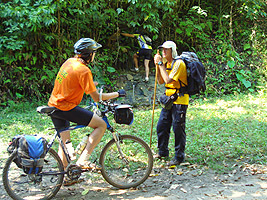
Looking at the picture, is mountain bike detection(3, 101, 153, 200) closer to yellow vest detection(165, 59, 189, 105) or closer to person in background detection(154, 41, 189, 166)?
person in background detection(154, 41, 189, 166)

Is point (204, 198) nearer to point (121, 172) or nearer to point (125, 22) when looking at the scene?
point (121, 172)

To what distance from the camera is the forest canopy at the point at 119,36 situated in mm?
8820

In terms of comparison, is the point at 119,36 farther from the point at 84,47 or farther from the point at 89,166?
the point at 89,166

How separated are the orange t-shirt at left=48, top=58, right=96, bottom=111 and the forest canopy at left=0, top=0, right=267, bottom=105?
5.04m

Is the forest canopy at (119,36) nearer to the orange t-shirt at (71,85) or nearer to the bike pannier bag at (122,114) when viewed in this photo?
the orange t-shirt at (71,85)

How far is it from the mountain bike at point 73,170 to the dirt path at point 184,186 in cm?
18

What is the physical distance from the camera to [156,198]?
3959 mm

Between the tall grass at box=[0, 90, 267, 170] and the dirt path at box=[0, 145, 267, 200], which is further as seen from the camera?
the tall grass at box=[0, 90, 267, 170]

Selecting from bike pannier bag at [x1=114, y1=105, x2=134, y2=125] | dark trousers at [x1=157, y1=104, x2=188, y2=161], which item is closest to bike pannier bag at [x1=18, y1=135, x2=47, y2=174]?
bike pannier bag at [x1=114, y1=105, x2=134, y2=125]

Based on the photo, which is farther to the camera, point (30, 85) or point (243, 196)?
point (30, 85)

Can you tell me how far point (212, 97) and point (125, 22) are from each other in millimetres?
4503

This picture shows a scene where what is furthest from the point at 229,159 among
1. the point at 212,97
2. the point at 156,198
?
the point at 212,97

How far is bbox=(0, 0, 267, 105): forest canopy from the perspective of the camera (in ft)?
28.9

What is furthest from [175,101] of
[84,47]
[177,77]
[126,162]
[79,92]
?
[84,47]
